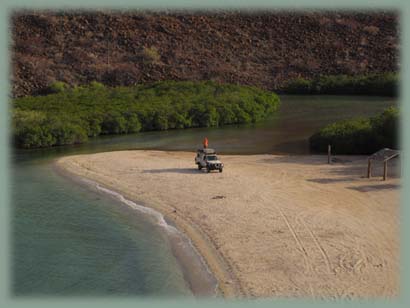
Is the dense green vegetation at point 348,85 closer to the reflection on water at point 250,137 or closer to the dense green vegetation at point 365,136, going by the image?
the reflection on water at point 250,137

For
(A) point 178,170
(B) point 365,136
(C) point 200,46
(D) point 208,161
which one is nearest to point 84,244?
(D) point 208,161

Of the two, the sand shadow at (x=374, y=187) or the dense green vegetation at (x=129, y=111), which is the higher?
the dense green vegetation at (x=129, y=111)

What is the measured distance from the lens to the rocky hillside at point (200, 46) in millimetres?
99125

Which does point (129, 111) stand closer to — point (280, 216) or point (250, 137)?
point (250, 137)

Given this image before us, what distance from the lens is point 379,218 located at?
2516 cm

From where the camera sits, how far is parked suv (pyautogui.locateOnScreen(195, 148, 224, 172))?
1380 inches

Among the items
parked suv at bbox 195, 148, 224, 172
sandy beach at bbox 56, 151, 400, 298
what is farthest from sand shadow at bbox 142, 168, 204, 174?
parked suv at bbox 195, 148, 224, 172

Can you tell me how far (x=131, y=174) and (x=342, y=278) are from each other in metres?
19.1

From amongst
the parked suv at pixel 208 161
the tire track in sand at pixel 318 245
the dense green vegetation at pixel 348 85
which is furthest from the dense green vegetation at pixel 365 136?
the dense green vegetation at pixel 348 85

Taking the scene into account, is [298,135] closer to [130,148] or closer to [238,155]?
[238,155]

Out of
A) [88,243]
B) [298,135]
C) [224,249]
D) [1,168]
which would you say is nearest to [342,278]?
[224,249]

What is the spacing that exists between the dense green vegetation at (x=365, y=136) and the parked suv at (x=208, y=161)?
405 inches

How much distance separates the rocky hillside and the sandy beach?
59810 mm

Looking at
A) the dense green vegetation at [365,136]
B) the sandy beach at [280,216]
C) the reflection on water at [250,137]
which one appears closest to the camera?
the sandy beach at [280,216]
